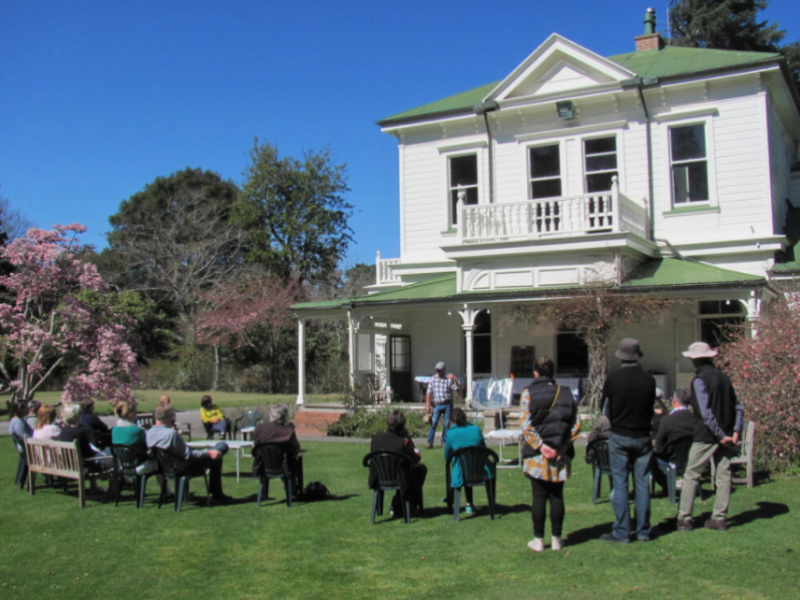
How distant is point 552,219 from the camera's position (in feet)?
59.4

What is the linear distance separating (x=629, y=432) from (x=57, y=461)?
696 centimetres

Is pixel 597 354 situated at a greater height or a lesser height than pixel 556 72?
lesser

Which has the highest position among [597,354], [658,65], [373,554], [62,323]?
[658,65]

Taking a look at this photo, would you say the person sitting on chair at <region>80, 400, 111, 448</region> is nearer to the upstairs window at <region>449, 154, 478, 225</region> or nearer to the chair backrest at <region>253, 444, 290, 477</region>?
the chair backrest at <region>253, 444, 290, 477</region>

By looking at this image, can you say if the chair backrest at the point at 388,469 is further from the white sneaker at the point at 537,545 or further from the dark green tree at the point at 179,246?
the dark green tree at the point at 179,246

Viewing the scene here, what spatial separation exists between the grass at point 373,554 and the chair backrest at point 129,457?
0.45 m

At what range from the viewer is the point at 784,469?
1038 centimetres

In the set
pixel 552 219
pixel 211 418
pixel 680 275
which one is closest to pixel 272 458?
pixel 211 418

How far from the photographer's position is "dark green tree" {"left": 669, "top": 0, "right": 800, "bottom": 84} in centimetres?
3444

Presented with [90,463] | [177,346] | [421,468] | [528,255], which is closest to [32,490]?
A: [90,463]

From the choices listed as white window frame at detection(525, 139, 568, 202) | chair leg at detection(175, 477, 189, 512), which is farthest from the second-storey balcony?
chair leg at detection(175, 477, 189, 512)

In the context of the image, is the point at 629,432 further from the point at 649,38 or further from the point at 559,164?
the point at 649,38

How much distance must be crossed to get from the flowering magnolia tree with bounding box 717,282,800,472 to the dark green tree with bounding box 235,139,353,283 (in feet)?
102

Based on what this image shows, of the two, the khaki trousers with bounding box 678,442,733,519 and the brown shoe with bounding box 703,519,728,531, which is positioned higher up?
the khaki trousers with bounding box 678,442,733,519
